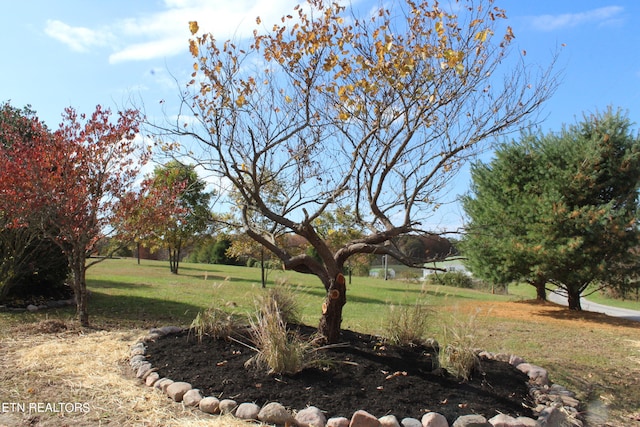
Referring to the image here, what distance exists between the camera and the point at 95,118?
6988 mm

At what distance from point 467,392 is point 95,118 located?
618cm

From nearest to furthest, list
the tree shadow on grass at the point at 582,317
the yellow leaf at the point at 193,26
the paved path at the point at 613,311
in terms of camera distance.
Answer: the yellow leaf at the point at 193,26
the tree shadow on grass at the point at 582,317
the paved path at the point at 613,311

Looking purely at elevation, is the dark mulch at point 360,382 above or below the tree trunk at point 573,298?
below

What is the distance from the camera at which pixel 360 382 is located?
13.3 feet

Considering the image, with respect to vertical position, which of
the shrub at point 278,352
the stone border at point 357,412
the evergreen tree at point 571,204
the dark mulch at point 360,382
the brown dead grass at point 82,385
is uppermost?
the evergreen tree at point 571,204

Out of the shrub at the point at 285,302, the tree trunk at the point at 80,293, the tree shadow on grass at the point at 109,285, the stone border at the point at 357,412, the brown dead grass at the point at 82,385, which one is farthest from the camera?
the tree shadow on grass at the point at 109,285

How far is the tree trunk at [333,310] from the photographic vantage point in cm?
483

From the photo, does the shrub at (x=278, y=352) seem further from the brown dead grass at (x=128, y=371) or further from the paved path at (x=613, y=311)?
the paved path at (x=613, y=311)

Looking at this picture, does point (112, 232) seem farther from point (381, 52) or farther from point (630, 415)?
point (630, 415)

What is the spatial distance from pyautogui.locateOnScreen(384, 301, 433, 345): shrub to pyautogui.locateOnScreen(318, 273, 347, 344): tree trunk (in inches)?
29.1

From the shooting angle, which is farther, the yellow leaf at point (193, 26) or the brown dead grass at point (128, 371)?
the yellow leaf at point (193, 26)

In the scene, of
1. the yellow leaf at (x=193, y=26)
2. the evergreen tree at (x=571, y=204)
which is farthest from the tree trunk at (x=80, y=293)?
the evergreen tree at (x=571, y=204)

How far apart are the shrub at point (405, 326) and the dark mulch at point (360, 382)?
0.25m

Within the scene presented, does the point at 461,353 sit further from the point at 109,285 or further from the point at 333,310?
the point at 109,285
